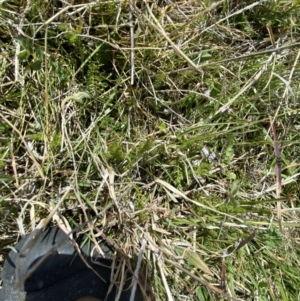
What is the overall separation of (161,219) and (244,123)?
35 centimetres

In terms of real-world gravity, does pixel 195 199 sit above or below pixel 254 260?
above

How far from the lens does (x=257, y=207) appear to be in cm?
135

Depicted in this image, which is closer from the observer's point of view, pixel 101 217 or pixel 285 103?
pixel 101 217

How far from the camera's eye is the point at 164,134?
1.34m

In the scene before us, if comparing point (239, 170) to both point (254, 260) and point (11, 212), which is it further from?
point (11, 212)

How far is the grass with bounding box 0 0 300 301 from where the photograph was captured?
1.24 meters

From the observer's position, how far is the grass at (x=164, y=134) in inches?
48.7

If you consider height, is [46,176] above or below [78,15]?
below

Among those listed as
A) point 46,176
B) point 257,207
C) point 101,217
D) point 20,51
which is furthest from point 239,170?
point 20,51

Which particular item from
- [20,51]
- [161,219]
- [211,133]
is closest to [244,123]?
[211,133]

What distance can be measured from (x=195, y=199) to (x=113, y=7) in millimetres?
551

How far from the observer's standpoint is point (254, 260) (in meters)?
1.37

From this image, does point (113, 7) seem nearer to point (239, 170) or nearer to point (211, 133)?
point (211, 133)

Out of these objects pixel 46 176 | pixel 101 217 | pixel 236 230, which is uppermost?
pixel 46 176
